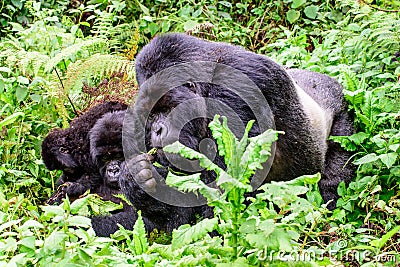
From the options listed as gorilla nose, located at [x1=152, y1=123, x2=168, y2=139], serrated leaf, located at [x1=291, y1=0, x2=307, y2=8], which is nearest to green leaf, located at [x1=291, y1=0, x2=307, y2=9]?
serrated leaf, located at [x1=291, y1=0, x2=307, y2=8]

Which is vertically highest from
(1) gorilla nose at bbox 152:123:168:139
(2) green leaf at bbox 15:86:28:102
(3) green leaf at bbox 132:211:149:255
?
(3) green leaf at bbox 132:211:149:255

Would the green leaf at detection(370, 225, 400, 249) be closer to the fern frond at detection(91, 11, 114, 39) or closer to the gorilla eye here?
the gorilla eye

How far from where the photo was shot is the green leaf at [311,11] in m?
5.48

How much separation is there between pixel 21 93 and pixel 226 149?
2453 millimetres

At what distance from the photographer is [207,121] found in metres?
2.95

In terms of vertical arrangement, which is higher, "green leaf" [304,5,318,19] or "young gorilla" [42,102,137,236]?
"green leaf" [304,5,318,19]

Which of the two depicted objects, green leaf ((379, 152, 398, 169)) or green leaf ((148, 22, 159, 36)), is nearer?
green leaf ((379, 152, 398, 169))

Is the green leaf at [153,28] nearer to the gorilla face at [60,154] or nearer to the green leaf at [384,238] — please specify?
the gorilla face at [60,154]

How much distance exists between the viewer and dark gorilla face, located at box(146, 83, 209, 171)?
9.51 ft

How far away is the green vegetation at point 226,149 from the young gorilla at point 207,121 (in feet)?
0.58

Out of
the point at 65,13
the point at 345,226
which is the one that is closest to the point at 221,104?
the point at 345,226

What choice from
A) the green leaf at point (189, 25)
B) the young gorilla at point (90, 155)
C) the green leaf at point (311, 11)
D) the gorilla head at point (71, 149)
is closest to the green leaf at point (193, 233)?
the young gorilla at point (90, 155)

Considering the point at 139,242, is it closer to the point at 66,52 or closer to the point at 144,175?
the point at 144,175

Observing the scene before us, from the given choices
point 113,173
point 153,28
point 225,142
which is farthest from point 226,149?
point 153,28
